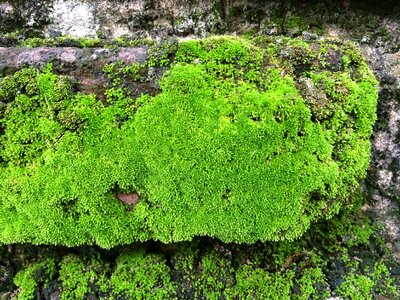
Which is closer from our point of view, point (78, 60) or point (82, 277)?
point (78, 60)

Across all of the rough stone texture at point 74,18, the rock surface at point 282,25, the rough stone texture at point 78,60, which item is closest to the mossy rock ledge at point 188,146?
the rough stone texture at point 78,60

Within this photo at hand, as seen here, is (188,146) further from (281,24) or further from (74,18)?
(74,18)

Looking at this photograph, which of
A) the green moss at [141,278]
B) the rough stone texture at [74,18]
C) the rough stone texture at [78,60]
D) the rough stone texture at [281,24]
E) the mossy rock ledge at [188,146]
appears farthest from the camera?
the rough stone texture at [74,18]

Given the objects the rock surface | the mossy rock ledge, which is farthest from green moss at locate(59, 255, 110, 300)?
the rock surface

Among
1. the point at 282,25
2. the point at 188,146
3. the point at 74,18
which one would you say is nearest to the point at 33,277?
the point at 188,146

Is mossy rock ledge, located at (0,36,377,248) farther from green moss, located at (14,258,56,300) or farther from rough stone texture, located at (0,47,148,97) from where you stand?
green moss, located at (14,258,56,300)

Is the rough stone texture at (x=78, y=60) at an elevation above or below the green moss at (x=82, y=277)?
above

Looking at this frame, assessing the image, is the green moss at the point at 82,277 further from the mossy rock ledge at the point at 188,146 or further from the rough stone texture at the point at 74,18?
the rough stone texture at the point at 74,18

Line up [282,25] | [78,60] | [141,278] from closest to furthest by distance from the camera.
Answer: [78,60]
[141,278]
[282,25]
